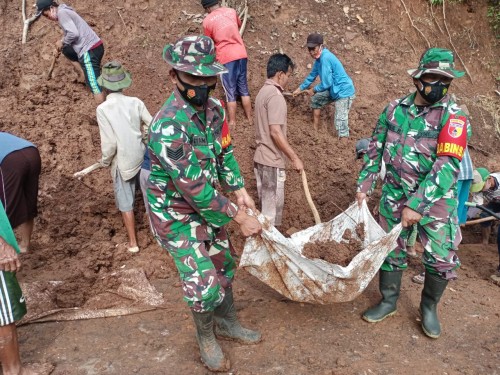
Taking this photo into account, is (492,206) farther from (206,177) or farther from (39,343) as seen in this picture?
(39,343)

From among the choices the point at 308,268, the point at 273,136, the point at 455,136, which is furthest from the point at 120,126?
the point at 455,136

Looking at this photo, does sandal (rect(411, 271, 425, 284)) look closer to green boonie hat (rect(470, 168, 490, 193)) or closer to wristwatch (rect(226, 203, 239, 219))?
green boonie hat (rect(470, 168, 490, 193))

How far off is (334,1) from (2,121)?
6094 millimetres

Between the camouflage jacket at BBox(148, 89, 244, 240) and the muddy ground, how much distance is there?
1072mm

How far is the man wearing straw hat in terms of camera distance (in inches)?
169

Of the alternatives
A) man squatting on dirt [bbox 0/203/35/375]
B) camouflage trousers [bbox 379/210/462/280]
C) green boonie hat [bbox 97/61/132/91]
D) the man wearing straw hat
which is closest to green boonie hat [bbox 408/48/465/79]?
camouflage trousers [bbox 379/210/462/280]

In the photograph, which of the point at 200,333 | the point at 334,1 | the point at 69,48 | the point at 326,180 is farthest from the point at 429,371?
the point at 334,1

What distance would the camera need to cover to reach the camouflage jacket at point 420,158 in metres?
3.09

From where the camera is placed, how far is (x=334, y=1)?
28.3 feet

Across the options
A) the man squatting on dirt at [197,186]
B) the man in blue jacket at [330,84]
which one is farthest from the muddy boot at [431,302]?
the man in blue jacket at [330,84]

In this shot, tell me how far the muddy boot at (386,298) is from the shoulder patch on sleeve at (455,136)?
111 cm

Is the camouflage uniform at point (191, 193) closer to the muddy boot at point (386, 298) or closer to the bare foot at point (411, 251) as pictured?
the muddy boot at point (386, 298)

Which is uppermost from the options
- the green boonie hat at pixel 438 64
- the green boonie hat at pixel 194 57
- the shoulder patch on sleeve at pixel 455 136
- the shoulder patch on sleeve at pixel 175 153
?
the green boonie hat at pixel 194 57

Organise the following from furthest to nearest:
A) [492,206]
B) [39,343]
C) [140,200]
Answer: [140,200] → [492,206] → [39,343]
